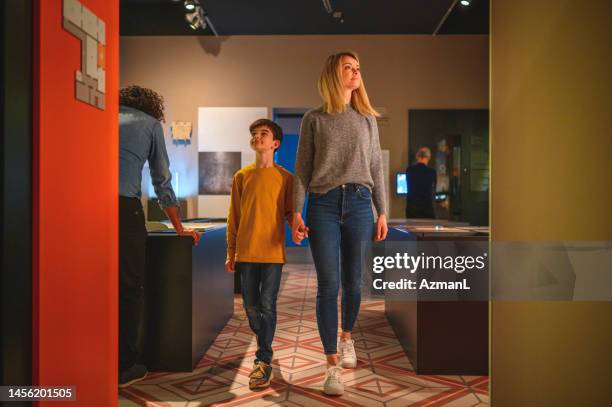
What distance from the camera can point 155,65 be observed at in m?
7.32

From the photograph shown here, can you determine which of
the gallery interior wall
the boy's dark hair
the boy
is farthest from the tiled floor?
the boy's dark hair

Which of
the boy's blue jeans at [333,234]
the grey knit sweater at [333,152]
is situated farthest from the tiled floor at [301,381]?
the grey knit sweater at [333,152]

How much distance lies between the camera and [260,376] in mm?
2420

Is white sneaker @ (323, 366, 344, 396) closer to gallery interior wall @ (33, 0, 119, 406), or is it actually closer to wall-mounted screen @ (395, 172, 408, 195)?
gallery interior wall @ (33, 0, 119, 406)

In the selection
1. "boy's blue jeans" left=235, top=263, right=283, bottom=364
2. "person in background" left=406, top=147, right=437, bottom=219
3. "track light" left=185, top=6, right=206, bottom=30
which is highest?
"track light" left=185, top=6, right=206, bottom=30

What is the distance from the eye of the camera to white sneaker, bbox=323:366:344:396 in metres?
2.32

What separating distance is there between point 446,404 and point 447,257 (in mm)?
728

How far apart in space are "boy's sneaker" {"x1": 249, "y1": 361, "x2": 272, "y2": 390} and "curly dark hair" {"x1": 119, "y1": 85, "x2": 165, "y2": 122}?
1295mm

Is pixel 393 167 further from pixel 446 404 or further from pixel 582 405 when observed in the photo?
pixel 582 405

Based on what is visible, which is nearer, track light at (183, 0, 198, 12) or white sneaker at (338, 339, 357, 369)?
white sneaker at (338, 339, 357, 369)

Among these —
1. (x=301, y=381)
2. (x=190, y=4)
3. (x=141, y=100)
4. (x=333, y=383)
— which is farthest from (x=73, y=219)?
(x=190, y=4)

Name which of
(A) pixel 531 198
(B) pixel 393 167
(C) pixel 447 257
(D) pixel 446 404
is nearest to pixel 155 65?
(B) pixel 393 167

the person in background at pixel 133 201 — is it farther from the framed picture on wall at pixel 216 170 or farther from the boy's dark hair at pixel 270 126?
the framed picture on wall at pixel 216 170

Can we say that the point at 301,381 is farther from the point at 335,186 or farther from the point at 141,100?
the point at 141,100
